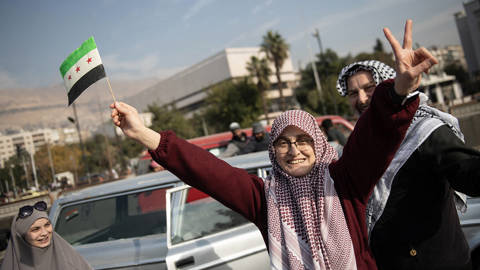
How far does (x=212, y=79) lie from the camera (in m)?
68.8

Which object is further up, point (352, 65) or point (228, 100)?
point (228, 100)

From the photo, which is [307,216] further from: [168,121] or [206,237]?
[168,121]

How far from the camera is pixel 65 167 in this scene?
68500 mm

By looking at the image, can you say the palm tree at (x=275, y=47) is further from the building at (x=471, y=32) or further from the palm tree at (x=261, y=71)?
the building at (x=471, y=32)

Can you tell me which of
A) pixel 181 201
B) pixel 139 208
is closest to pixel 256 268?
pixel 181 201

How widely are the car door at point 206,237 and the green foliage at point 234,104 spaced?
126 ft

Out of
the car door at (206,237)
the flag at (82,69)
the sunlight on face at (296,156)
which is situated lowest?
the car door at (206,237)

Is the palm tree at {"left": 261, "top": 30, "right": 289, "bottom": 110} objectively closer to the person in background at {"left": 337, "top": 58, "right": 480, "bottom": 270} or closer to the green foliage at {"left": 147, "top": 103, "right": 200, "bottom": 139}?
the green foliage at {"left": 147, "top": 103, "right": 200, "bottom": 139}

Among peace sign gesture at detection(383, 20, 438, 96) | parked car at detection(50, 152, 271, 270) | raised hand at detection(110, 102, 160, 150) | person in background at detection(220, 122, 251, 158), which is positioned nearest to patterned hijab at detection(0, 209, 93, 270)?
parked car at detection(50, 152, 271, 270)

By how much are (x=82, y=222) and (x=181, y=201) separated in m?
1.42

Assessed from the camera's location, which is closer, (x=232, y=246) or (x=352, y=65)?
(x=352, y=65)

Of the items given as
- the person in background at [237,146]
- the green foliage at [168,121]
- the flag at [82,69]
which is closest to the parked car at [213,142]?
the person in background at [237,146]

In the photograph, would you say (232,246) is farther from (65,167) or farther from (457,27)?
(457,27)

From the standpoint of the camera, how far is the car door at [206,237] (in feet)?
9.85
